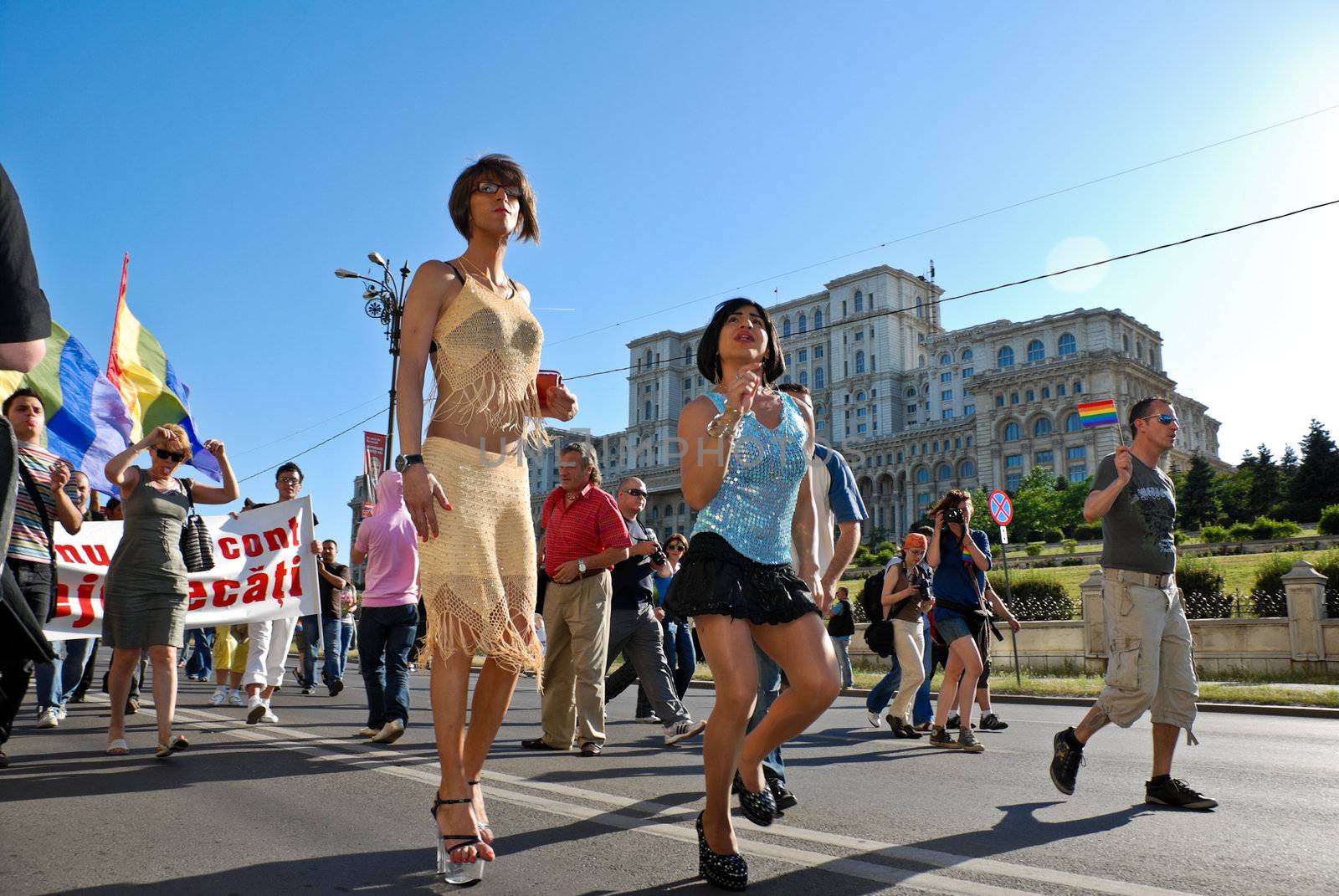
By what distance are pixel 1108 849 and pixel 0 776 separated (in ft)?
17.6

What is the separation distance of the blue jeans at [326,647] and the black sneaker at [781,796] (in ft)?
29.4

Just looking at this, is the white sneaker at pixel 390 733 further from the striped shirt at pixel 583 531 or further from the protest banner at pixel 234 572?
the protest banner at pixel 234 572

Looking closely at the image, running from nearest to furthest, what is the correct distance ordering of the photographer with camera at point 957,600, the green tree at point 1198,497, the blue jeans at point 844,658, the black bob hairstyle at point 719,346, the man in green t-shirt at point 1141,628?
1. the black bob hairstyle at point 719,346
2. the man in green t-shirt at point 1141,628
3. the photographer with camera at point 957,600
4. the blue jeans at point 844,658
5. the green tree at point 1198,497

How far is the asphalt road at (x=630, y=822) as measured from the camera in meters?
3.38

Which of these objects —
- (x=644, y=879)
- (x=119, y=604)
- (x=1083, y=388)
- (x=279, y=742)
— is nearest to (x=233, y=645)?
(x=279, y=742)

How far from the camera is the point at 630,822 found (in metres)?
4.30

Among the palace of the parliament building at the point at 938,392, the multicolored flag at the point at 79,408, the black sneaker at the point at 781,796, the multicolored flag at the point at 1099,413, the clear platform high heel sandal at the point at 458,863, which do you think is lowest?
the black sneaker at the point at 781,796

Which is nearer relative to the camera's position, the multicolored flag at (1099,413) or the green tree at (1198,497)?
the multicolored flag at (1099,413)

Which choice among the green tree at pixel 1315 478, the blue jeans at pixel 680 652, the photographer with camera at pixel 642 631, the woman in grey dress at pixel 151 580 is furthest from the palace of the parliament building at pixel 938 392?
the woman in grey dress at pixel 151 580

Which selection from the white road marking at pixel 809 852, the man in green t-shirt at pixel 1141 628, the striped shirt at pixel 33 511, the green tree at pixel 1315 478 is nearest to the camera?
the white road marking at pixel 809 852

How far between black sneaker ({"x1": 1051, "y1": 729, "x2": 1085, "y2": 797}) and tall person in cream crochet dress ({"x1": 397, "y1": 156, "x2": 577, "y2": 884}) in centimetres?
308

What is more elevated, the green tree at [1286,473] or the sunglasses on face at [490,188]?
the green tree at [1286,473]

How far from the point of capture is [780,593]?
353 centimetres

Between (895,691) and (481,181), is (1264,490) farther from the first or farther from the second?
(481,181)
